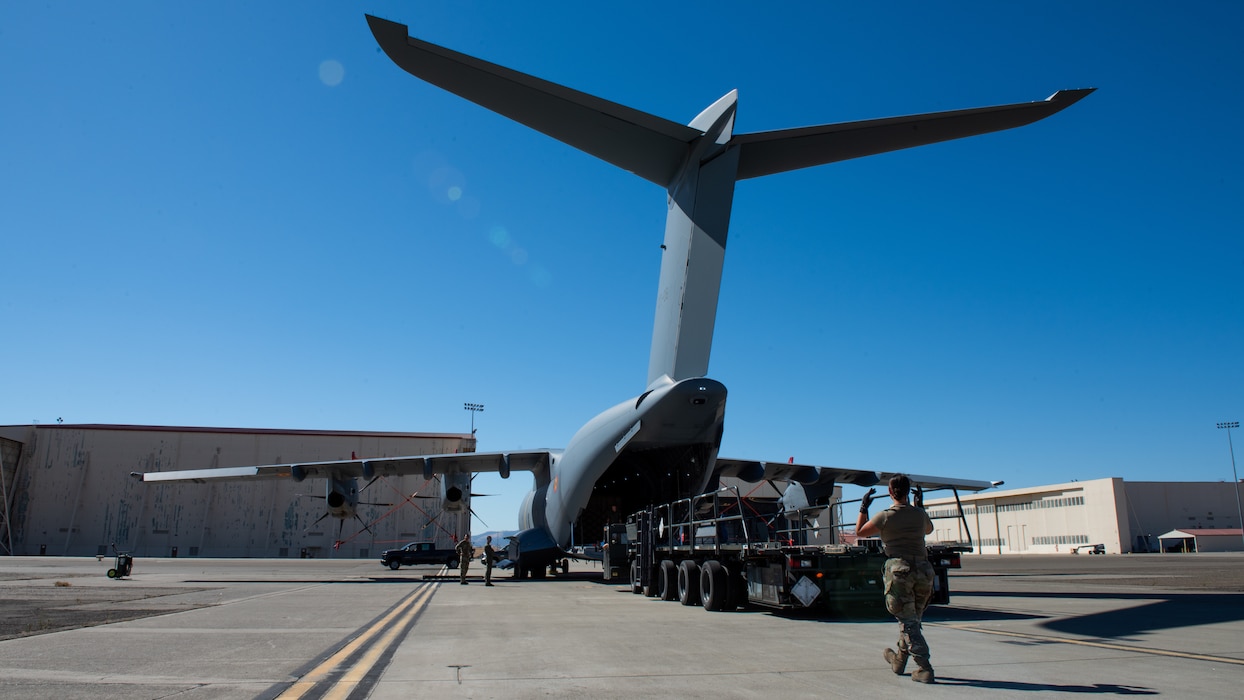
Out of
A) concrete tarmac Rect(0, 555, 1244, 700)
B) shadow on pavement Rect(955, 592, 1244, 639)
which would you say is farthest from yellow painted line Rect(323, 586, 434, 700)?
shadow on pavement Rect(955, 592, 1244, 639)

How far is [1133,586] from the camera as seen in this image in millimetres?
16812

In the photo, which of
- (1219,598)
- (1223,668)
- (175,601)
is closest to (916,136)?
(1223,668)

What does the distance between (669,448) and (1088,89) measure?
10.8m

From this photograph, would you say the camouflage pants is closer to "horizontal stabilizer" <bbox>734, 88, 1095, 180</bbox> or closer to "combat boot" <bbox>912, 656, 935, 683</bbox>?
"combat boot" <bbox>912, 656, 935, 683</bbox>

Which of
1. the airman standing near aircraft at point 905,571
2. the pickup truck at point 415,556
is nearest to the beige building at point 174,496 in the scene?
the pickup truck at point 415,556

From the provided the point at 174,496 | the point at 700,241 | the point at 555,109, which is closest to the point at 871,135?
the point at 700,241

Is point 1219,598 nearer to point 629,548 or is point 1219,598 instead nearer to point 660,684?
point 629,548

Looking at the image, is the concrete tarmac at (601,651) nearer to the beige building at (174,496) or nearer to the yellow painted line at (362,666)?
the yellow painted line at (362,666)

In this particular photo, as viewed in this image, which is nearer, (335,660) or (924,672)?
(924,672)

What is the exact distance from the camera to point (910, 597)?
5742 millimetres

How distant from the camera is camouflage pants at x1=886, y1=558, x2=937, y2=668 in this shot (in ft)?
18.8

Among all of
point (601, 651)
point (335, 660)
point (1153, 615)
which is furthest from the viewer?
point (1153, 615)

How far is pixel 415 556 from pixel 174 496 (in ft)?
93.8

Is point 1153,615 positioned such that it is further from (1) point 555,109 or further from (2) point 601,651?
(1) point 555,109
